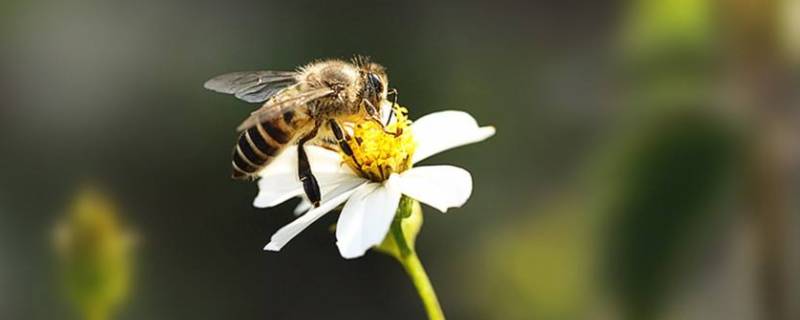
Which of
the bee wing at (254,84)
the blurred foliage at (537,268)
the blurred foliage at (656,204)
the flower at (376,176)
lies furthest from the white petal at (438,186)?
the blurred foliage at (537,268)

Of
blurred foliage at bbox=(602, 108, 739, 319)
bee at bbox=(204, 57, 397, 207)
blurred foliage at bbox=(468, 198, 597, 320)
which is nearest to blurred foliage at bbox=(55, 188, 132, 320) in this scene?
bee at bbox=(204, 57, 397, 207)

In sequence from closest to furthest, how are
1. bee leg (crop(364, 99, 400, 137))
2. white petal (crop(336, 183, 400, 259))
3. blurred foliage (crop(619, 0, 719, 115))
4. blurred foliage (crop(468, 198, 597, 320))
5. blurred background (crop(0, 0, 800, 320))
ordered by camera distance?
white petal (crop(336, 183, 400, 259)), bee leg (crop(364, 99, 400, 137)), blurred foliage (crop(619, 0, 719, 115)), blurred foliage (crop(468, 198, 597, 320)), blurred background (crop(0, 0, 800, 320))

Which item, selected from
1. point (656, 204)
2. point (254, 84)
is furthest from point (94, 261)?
point (656, 204)

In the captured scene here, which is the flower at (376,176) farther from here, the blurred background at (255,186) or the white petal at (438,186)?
the blurred background at (255,186)

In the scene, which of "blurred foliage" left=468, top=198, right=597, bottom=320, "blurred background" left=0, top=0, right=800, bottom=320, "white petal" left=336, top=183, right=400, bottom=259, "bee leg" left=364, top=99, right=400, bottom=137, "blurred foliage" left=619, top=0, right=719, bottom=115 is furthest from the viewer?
"blurred background" left=0, top=0, right=800, bottom=320

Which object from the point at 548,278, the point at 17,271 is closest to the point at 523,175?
the point at 548,278

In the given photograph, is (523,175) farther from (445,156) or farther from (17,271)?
(17,271)

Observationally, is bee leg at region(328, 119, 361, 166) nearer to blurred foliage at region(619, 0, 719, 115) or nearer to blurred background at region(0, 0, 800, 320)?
Answer: blurred foliage at region(619, 0, 719, 115)

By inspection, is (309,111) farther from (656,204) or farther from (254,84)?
(656,204)
